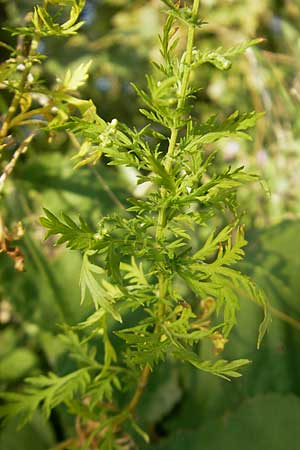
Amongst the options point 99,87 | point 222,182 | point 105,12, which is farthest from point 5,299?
point 105,12

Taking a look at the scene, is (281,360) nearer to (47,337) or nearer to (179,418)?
(179,418)

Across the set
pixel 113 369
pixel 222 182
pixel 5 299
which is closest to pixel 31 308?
pixel 5 299

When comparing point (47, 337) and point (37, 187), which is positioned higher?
point (37, 187)

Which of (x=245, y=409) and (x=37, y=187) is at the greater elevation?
(x=37, y=187)

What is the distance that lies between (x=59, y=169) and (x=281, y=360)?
0.46 m

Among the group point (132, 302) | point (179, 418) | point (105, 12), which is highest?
point (132, 302)

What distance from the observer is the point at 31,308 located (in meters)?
0.95

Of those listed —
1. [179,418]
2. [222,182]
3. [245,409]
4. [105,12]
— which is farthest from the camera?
[105,12]

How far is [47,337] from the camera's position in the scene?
Answer: 93cm

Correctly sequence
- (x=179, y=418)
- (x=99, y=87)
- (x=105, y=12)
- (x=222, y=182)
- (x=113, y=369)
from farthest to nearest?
(x=105, y=12), (x=99, y=87), (x=179, y=418), (x=113, y=369), (x=222, y=182)

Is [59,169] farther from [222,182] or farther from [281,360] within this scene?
[222,182]

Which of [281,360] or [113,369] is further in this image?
[281,360]

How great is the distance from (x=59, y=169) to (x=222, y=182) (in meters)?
0.58

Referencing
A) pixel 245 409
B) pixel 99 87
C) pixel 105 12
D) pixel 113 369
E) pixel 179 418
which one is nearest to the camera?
pixel 113 369
